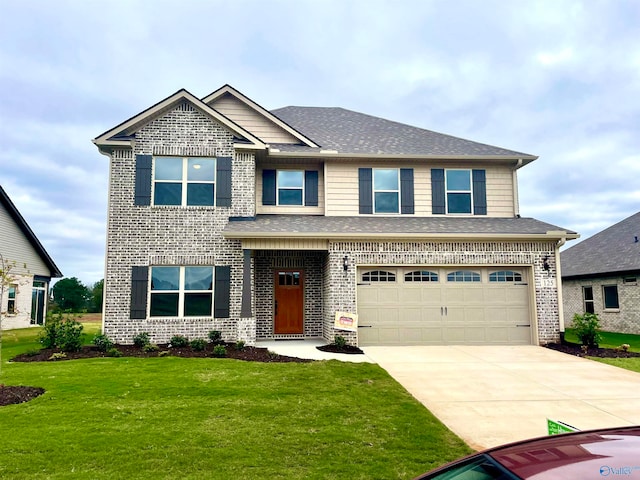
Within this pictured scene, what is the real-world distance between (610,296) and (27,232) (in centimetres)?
2749

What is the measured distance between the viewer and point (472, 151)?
14773mm

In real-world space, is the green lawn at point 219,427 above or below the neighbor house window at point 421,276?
below

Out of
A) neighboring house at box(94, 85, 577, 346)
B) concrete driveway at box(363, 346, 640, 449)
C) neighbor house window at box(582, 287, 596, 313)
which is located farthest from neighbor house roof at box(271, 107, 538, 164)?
neighbor house window at box(582, 287, 596, 313)

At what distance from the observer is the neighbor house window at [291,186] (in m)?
14.4

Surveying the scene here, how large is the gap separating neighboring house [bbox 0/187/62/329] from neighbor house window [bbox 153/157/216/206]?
928cm

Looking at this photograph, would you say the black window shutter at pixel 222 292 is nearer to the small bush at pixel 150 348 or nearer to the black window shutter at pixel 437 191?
the small bush at pixel 150 348

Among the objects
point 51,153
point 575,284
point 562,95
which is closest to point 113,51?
point 575,284

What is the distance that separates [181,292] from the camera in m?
12.5

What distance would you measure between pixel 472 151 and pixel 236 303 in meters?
9.67

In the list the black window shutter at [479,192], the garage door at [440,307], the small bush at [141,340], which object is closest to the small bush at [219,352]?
the small bush at [141,340]

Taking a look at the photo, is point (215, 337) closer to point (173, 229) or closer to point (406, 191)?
point (173, 229)

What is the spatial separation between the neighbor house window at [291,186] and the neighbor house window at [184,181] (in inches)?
94.4

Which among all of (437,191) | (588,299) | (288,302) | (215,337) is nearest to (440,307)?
(437,191)

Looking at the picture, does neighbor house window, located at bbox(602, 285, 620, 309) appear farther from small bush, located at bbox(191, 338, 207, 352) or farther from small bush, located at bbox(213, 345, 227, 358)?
small bush, located at bbox(191, 338, 207, 352)
